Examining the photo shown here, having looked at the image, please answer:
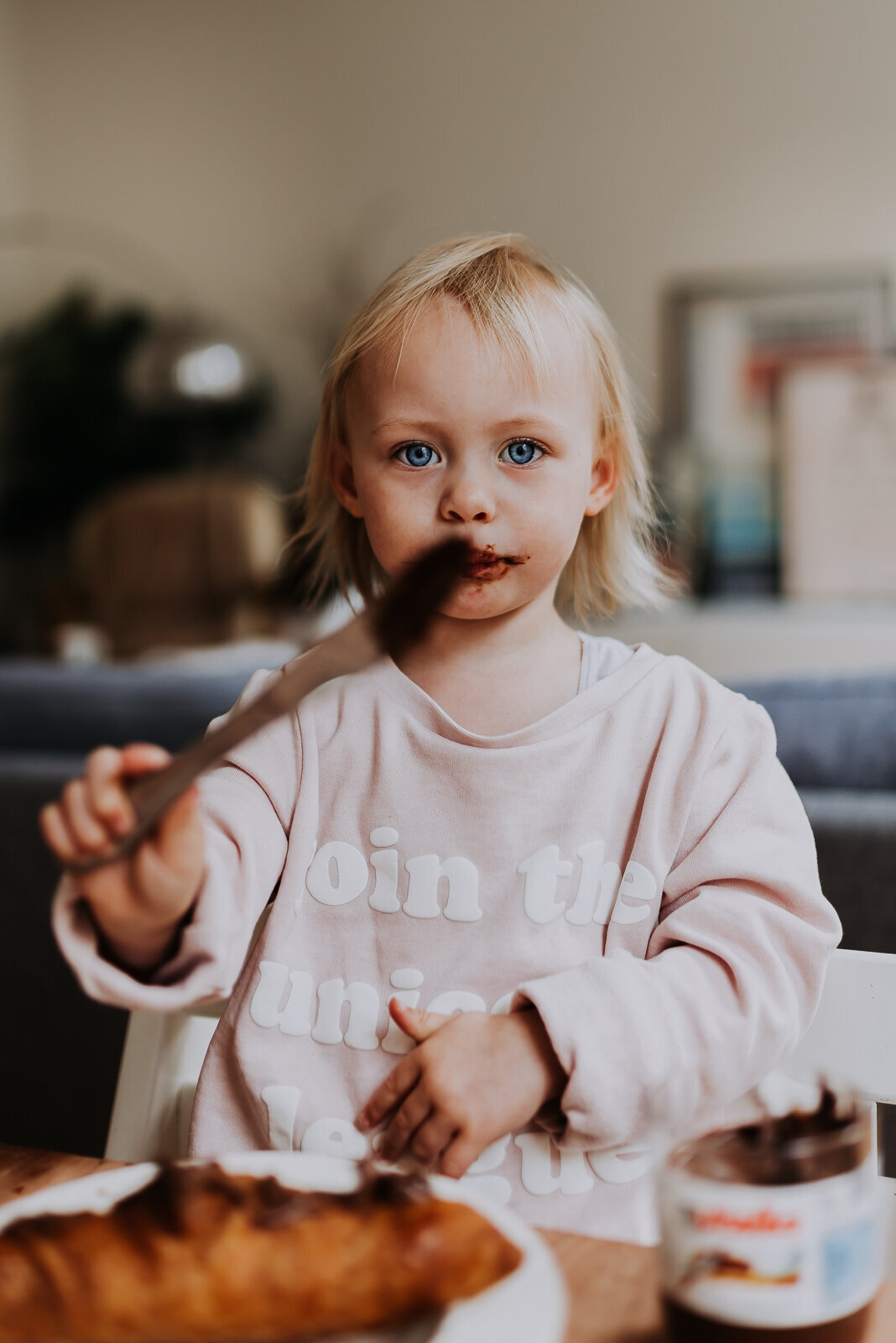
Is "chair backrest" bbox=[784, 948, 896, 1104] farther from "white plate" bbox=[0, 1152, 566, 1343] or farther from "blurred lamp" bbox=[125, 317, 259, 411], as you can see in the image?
"blurred lamp" bbox=[125, 317, 259, 411]

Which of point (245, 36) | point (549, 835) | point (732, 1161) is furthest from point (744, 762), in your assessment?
point (245, 36)

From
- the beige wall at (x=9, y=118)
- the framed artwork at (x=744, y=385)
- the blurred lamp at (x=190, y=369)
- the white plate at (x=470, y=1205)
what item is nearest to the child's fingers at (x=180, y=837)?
the white plate at (x=470, y=1205)

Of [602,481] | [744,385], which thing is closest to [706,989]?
[602,481]

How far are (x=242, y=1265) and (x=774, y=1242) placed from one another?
14 centimetres

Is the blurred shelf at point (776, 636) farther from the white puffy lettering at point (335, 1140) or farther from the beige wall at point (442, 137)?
the white puffy lettering at point (335, 1140)

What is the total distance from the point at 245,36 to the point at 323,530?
387cm

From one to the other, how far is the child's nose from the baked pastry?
0.30 m

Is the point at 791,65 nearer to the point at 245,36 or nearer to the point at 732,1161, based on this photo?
the point at 245,36

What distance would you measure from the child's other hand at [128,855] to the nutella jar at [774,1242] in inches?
7.8

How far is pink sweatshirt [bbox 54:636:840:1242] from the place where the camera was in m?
0.50

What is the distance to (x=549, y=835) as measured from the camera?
584 millimetres

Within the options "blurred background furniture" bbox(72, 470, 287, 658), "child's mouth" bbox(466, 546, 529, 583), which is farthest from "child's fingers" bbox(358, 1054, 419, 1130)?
"blurred background furniture" bbox(72, 470, 287, 658)

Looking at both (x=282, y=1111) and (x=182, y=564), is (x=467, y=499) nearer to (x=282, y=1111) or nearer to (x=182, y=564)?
(x=282, y=1111)

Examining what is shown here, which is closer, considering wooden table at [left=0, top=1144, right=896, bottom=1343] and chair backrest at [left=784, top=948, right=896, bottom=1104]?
wooden table at [left=0, top=1144, right=896, bottom=1343]
